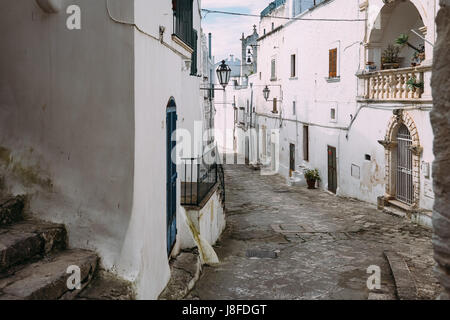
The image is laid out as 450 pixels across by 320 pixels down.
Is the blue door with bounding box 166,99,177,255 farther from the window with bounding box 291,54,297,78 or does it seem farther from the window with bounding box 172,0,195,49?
the window with bounding box 291,54,297,78

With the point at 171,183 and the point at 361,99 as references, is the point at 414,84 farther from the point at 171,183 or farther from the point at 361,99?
the point at 171,183

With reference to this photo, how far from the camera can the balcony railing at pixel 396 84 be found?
39.9 ft

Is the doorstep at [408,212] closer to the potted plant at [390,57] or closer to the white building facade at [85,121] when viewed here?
the potted plant at [390,57]

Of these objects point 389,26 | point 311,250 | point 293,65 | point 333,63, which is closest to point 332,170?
point 333,63

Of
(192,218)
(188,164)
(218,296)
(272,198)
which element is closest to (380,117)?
(272,198)

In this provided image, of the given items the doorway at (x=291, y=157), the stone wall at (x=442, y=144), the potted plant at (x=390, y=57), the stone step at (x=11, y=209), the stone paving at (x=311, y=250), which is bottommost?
the stone paving at (x=311, y=250)

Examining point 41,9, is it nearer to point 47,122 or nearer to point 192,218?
point 47,122

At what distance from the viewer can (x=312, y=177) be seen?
2061 cm

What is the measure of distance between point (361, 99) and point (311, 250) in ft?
26.7

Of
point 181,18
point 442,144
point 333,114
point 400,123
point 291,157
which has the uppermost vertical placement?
point 181,18

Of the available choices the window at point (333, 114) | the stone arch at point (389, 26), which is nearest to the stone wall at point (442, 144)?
the stone arch at point (389, 26)

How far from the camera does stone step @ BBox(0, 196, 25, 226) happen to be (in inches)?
174

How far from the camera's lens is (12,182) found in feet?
15.5

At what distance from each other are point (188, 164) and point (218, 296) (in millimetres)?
6872
